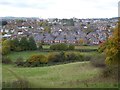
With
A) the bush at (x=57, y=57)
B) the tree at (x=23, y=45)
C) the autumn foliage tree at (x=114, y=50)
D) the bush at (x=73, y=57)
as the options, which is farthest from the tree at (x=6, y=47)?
the autumn foliage tree at (x=114, y=50)

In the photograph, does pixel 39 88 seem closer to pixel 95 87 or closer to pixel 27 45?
pixel 95 87

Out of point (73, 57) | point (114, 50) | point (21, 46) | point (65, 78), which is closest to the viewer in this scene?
point (114, 50)

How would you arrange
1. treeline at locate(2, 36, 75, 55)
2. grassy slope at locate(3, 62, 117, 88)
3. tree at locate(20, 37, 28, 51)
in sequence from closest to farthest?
grassy slope at locate(3, 62, 117, 88)
treeline at locate(2, 36, 75, 55)
tree at locate(20, 37, 28, 51)

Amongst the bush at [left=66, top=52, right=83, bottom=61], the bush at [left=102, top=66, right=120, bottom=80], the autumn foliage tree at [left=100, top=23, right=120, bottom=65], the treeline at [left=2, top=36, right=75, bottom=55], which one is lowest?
the bush at [left=66, top=52, right=83, bottom=61]

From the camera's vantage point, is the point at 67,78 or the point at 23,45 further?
the point at 23,45

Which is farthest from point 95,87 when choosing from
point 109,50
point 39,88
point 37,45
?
point 37,45

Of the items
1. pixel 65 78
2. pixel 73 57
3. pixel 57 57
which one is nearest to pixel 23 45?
pixel 57 57

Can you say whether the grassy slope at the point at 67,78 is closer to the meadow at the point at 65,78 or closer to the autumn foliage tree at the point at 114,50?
the meadow at the point at 65,78

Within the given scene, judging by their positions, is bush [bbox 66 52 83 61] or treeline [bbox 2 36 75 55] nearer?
bush [bbox 66 52 83 61]

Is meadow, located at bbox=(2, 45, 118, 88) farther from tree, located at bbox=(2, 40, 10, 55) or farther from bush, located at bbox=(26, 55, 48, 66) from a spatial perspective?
tree, located at bbox=(2, 40, 10, 55)

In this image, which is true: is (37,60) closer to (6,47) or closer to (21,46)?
(6,47)

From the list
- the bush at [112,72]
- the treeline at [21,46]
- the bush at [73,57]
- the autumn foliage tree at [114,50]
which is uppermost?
the autumn foliage tree at [114,50]

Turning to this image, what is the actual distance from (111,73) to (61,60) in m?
14.5

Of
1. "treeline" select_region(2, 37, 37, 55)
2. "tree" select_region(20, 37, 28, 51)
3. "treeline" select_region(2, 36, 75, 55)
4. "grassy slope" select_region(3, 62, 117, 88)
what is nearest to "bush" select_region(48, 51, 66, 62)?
"treeline" select_region(2, 36, 75, 55)
